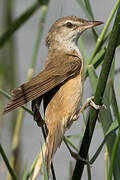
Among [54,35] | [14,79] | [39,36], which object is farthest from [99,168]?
[39,36]

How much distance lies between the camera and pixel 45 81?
248cm

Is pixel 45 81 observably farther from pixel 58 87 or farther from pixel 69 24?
pixel 69 24

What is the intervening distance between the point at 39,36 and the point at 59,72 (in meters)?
0.28

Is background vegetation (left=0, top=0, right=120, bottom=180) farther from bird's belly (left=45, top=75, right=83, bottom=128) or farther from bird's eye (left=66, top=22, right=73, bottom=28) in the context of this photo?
bird's eye (left=66, top=22, right=73, bottom=28)

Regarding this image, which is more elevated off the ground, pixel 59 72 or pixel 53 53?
pixel 53 53

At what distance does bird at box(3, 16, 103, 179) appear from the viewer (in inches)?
91.8

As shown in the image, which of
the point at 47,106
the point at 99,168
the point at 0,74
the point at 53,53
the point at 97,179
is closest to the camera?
the point at 47,106

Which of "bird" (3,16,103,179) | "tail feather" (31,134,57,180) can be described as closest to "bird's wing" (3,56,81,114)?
"bird" (3,16,103,179)

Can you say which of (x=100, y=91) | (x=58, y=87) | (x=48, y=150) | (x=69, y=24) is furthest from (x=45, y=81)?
(x=69, y=24)

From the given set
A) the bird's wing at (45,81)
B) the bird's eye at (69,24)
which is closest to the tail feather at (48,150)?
the bird's wing at (45,81)

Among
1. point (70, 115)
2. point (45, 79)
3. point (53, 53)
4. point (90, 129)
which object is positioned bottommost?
point (90, 129)

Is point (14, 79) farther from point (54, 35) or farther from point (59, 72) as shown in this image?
point (59, 72)

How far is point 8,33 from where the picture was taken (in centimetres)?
244

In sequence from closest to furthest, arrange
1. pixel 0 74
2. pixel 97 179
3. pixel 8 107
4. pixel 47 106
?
pixel 8 107 → pixel 47 106 → pixel 0 74 → pixel 97 179
